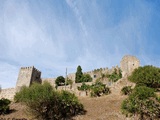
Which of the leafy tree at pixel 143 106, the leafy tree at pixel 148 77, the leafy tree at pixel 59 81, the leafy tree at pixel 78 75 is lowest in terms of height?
the leafy tree at pixel 143 106

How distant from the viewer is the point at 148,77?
2966 cm

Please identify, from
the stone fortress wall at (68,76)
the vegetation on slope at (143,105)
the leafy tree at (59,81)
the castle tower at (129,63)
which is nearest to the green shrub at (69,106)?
the vegetation on slope at (143,105)

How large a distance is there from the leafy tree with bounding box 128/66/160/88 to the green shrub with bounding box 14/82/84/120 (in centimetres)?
1307

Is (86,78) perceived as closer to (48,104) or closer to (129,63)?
(129,63)

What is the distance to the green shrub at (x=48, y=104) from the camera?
2009 cm

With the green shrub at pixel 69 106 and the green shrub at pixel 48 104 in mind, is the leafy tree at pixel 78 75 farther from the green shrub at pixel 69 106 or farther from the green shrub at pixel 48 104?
the green shrub at pixel 48 104

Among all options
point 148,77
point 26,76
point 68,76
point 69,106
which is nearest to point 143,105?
point 69,106

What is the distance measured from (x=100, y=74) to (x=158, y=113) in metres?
31.7

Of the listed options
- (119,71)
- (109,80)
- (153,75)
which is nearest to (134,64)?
(119,71)

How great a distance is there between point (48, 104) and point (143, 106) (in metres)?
10.5

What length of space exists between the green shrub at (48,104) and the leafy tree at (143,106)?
6.13 m

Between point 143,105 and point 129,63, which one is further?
point 129,63

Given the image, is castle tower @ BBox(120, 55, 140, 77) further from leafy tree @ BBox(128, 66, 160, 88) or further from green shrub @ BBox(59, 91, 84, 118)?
green shrub @ BBox(59, 91, 84, 118)

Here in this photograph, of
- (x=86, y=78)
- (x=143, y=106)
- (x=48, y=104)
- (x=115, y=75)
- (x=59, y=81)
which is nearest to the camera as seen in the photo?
(x=143, y=106)
